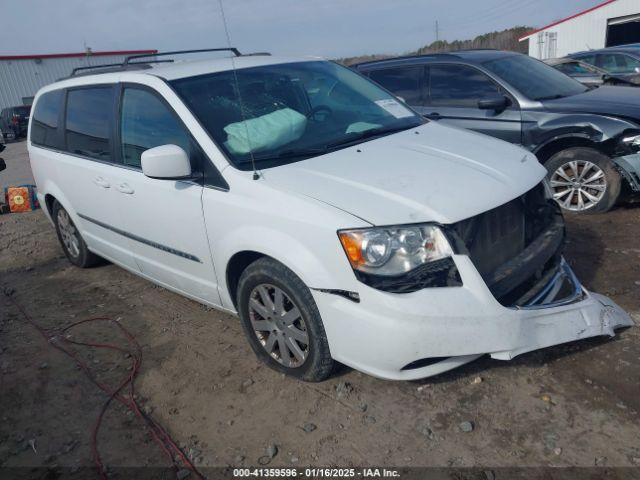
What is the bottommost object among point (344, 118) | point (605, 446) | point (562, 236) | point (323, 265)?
point (605, 446)

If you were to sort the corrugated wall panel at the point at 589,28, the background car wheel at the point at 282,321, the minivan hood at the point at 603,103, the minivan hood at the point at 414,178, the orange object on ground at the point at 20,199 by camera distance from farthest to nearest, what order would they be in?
the corrugated wall panel at the point at 589,28
the orange object on ground at the point at 20,199
the minivan hood at the point at 603,103
the background car wheel at the point at 282,321
the minivan hood at the point at 414,178

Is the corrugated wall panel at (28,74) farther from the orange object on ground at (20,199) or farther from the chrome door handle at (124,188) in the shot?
the chrome door handle at (124,188)

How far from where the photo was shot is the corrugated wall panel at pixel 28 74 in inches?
1247

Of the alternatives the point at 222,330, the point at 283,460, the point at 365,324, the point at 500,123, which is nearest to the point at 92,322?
the point at 222,330

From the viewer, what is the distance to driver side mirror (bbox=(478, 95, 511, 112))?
5.50 meters

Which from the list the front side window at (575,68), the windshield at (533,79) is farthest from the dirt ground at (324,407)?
the front side window at (575,68)

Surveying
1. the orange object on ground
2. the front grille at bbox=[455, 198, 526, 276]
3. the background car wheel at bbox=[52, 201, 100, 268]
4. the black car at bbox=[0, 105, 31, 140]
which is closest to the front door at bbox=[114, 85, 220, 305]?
the background car wheel at bbox=[52, 201, 100, 268]

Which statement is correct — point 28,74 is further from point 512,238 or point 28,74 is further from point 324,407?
point 512,238

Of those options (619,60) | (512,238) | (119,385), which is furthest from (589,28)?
(119,385)

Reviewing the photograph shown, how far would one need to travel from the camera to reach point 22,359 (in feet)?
12.5

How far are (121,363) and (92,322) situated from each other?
850 millimetres

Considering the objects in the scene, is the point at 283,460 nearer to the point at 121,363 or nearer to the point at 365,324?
the point at 365,324

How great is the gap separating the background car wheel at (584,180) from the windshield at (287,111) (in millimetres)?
2203

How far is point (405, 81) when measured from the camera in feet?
21.1
